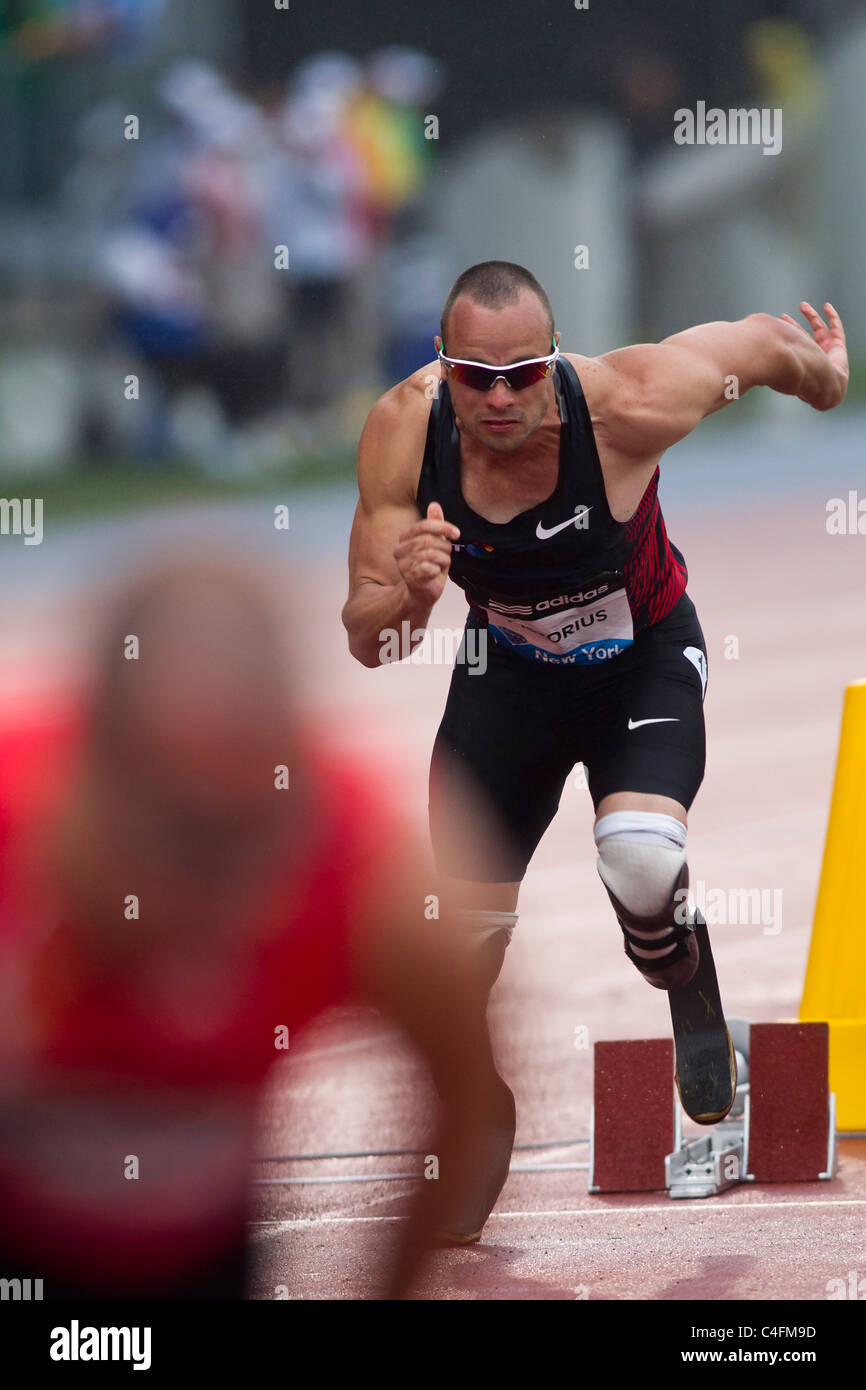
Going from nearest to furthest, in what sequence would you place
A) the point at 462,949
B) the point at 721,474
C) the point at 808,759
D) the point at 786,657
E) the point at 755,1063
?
the point at 462,949
the point at 755,1063
the point at 808,759
the point at 786,657
the point at 721,474

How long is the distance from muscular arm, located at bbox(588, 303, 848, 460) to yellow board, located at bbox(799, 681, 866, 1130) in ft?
3.88

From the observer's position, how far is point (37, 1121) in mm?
2635

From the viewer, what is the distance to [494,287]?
14.1ft

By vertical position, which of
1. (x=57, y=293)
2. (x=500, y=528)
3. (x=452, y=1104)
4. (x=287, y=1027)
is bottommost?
(x=452, y=1104)

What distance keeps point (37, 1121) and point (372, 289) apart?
19.0 m

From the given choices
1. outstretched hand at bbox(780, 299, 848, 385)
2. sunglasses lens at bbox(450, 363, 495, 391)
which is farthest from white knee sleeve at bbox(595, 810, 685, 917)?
outstretched hand at bbox(780, 299, 848, 385)

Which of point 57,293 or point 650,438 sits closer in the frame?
point 650,438

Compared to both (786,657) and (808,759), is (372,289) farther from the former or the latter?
(808,759)

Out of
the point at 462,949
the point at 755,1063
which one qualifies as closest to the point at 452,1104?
the point at 462,949

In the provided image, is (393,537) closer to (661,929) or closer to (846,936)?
(661,929)

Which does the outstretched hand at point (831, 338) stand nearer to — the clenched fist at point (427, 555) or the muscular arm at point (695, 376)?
the muscular arm at point (695, 376)

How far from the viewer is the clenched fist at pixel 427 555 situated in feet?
12.7

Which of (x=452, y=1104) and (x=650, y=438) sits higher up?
(x=650, y=438)

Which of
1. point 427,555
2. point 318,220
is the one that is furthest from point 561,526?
point 318,220
